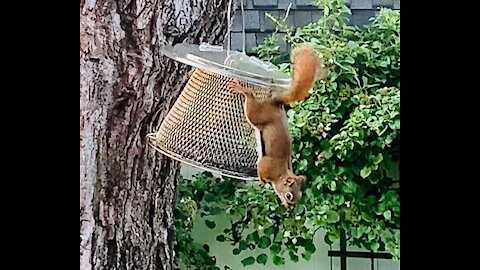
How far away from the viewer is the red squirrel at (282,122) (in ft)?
5.21

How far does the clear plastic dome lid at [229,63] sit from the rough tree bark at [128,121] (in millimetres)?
20

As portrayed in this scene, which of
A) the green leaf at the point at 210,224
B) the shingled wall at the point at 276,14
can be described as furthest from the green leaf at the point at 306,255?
the shingled wall at the point at 276,14

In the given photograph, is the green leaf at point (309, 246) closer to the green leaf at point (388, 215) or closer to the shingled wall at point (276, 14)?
the green leaf at point (388, 215)

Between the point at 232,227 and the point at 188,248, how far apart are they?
0.11 m

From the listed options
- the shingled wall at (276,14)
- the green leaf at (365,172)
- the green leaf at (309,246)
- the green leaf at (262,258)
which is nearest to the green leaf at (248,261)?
the green leaf at (262,258)

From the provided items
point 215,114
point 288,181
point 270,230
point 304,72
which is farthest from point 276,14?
point 270,230

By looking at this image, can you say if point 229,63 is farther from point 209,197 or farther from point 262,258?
point 262,258

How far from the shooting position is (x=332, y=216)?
5.23 feet

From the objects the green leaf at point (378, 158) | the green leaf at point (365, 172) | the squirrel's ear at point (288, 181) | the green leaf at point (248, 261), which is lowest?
the green leaf at point (248, 261)

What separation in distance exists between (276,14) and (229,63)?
15cm

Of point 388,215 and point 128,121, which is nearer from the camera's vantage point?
point 388,215

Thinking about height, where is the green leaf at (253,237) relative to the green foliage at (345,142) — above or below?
below
